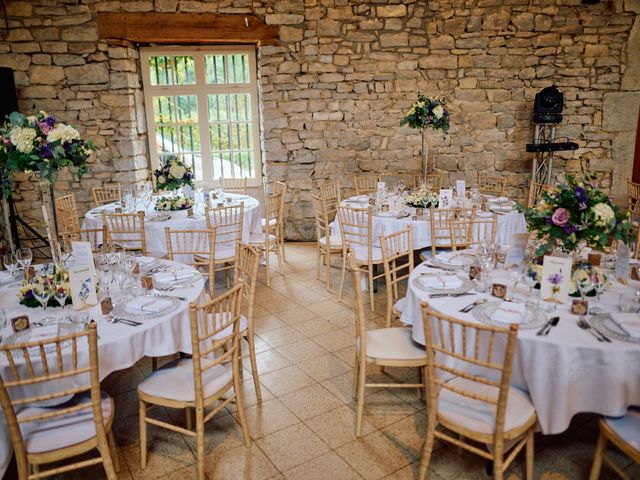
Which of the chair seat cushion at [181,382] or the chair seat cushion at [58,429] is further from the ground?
the chair seat cushion at [181,382]

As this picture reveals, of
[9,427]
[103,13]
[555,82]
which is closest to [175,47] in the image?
[103,13]

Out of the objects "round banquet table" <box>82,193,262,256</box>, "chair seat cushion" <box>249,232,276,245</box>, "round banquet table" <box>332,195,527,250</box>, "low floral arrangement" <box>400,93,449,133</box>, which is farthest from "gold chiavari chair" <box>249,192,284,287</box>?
"low floral arrangement" <box>400,93,449,133</box>

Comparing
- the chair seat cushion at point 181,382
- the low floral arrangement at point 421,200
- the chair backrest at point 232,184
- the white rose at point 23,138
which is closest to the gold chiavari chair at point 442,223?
the low floral arrangement at point 421,200

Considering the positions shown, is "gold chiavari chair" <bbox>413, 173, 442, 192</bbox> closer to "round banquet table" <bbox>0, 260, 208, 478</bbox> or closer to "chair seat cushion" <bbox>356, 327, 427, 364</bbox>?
"chair seat cushion" <bbox>356, 327, 427, 364</bbox>

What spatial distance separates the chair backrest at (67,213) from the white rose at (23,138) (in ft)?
6.51

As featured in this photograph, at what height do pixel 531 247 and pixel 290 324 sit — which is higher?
pixel 531 247

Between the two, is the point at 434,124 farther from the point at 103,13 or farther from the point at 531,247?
the point at 103,13

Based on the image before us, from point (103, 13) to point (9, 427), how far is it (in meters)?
5.75

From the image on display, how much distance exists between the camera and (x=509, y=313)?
263 cm

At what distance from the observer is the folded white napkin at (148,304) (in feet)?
9.18

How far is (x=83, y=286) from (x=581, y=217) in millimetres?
2781

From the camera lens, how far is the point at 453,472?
268 cm

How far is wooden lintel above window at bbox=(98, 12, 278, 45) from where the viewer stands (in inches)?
253

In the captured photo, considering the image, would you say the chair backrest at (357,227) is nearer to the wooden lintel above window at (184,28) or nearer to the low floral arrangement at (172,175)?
the low floral arrangement at (172,175)
